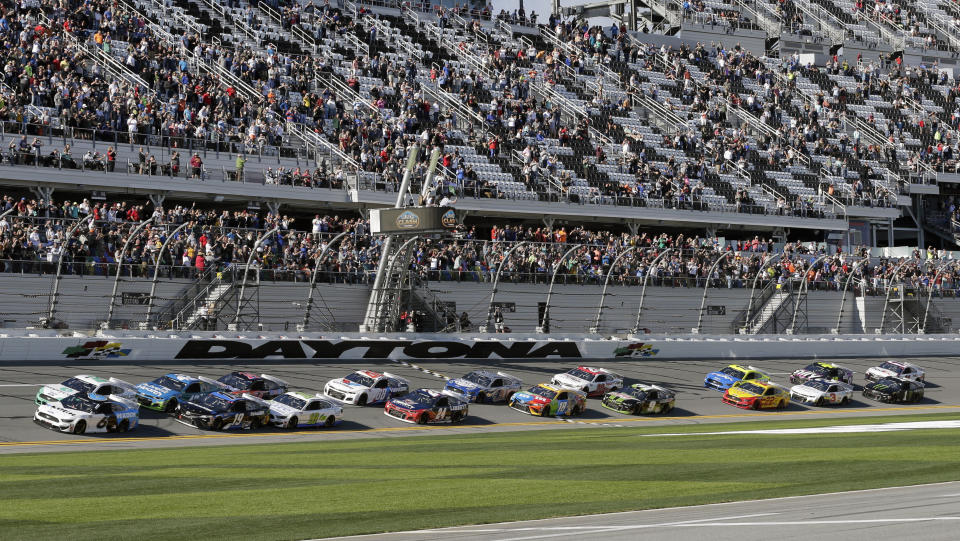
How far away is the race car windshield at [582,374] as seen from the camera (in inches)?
1506

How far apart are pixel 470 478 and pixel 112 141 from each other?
28.1 m

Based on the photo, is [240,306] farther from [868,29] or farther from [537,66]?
[868,29]

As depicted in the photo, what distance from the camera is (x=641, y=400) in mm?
36625

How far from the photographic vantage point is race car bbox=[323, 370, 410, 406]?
1324 inches

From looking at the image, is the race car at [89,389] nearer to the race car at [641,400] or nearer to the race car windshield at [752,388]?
the race car at [641,400]

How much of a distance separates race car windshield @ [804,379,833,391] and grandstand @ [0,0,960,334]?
19.0 ft

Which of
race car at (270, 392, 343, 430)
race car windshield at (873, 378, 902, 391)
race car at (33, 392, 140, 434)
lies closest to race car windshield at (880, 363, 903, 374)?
race car windshield at (873, 378, 902, 391)

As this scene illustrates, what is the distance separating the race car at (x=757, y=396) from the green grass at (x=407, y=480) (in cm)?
1171

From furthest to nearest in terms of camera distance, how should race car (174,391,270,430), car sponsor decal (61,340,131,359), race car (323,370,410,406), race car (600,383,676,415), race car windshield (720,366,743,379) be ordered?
race car windshield (720,366,743,379), race car (600,383,676,415), race car (323,370,410,406), car sponsor decal (61,340,131,359), race car (174,391,270,430)

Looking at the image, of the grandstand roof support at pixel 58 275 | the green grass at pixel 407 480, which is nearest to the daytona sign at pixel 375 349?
the grandstand roof support at pixel 58 275

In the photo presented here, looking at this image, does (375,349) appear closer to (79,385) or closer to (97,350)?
(97,350)

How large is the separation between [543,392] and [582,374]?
3.34 metres

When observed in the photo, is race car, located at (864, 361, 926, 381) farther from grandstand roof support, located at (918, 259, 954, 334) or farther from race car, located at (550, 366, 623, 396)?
race car, located at (550, 366, 623, 396)

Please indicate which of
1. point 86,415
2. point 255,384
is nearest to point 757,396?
point 255,384
